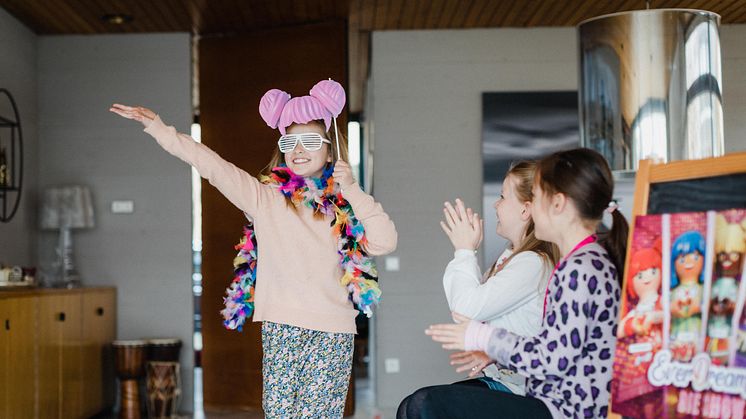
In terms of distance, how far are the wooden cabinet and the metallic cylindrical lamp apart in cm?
290

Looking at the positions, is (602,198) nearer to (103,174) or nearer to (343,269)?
(343,269)

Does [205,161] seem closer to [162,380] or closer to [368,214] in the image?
[368,214]

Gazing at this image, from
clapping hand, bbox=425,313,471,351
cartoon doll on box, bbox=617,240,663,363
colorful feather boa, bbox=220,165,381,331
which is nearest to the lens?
cartoon doll on box, bbox=617,240,663,363

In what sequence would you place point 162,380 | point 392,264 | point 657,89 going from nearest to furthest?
1. point 657,89
2. point 162,380
3. point 392,264

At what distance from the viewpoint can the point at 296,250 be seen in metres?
2.56

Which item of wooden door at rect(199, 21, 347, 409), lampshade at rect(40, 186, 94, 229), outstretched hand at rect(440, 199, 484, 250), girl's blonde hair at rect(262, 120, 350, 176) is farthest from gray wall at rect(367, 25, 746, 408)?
outstretched hand at rect(440, 199, 484, 250)

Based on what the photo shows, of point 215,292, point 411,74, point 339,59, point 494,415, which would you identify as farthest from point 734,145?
point 494,415

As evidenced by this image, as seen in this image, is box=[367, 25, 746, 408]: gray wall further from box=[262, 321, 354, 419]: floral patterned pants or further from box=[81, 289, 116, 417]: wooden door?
box=[262, 321, 354, 419]: floral patterned pants

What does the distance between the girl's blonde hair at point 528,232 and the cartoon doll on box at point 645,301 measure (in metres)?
0.55

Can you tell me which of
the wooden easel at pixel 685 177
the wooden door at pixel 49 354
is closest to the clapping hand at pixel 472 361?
the wooden easel at pixel 685 177

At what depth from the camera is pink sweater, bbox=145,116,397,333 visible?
2516 millimetres

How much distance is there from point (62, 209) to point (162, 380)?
53.8 inches

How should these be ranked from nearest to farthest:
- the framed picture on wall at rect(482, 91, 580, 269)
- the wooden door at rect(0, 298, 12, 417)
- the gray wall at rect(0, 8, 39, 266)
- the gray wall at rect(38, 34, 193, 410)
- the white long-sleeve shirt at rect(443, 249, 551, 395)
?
1. the white long-sleeve shirt at rect(443, 249, 551, 395)
2. the wooden door at rect(0, 298, 12, 417)
3. the gray wall at rect(0, 8, 39, 266)
4. the gray wall at rect(38, 34, 193, 410)
5. the framed picture on wall at rect(482, 91, 580, 269)

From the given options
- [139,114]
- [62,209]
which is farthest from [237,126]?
[139,114]
